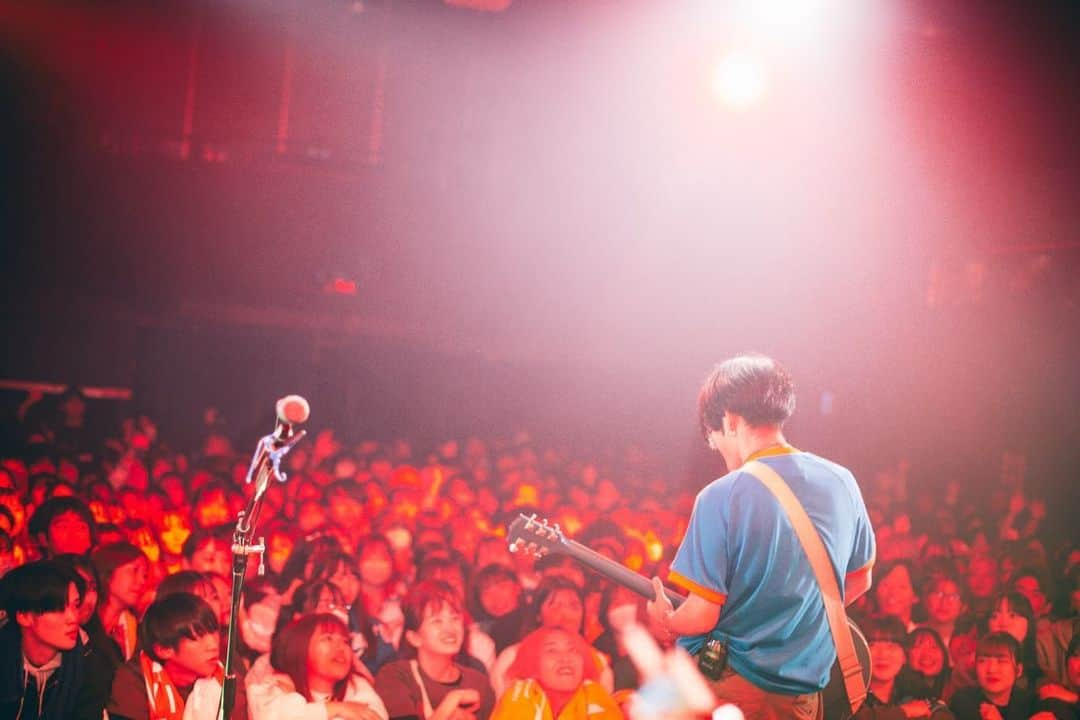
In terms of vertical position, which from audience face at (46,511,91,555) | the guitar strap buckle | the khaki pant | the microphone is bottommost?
audience face at (46,511,91,555)

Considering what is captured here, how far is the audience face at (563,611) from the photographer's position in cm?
445

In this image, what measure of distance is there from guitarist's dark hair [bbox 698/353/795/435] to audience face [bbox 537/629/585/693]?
6.23 ft

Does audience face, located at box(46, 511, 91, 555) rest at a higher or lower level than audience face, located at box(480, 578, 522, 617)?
higher

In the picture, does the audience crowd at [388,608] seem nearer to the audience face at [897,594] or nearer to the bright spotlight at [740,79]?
the audience face at [897,594]

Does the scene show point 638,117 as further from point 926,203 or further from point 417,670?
Answer: point 417,670

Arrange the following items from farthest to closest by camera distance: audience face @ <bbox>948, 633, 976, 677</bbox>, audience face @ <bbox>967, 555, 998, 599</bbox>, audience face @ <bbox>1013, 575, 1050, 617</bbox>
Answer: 1. audience face @ <bbox>967, 555, 998, 599</bbox>
2. audience face @ <bbox>1013, 575, 1050, 617</bbox>
3. audience face @ <bbox>948, 633, 976, 677</bbox>

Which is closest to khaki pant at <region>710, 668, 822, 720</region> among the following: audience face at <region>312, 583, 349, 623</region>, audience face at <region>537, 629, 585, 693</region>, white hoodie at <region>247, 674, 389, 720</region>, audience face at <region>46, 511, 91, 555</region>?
audience face at <region>537, 629, 585, 693</region>

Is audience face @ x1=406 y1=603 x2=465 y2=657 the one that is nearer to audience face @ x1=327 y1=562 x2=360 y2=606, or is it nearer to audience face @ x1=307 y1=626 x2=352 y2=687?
audience face @ x1=307 y1=626 x2=352 y2=687

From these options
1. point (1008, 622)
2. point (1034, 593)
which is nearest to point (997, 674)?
point (1008, 622)

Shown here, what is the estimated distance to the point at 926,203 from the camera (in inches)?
361

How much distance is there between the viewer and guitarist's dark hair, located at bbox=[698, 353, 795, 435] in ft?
7.82

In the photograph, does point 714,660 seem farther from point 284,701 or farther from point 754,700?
point 284,701

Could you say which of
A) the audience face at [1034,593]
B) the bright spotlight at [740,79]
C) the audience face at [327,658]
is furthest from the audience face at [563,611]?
the bright spotlight at [740,79]

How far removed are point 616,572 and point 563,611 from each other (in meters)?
1.65
